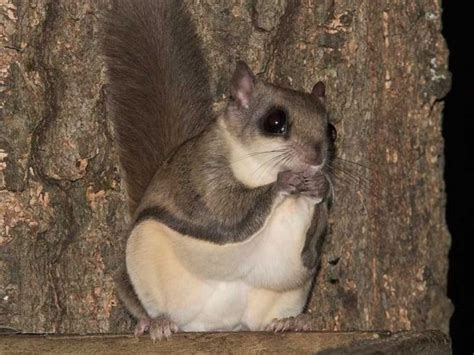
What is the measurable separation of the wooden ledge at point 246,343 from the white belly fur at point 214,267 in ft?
1.29

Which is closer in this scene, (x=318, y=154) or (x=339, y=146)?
(x=318, y=154)

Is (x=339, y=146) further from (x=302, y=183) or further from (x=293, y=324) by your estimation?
(x=293, y=324)

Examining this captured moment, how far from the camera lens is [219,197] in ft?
11.6

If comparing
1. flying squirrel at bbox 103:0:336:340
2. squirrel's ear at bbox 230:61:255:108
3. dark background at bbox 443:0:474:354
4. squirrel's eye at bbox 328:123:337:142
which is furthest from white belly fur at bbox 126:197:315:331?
dark background at bbox 443:0:474:354

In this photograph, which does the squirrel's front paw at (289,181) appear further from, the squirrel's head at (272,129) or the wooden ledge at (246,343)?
the wooden ledge at (246,343)

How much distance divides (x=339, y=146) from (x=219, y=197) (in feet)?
1.82

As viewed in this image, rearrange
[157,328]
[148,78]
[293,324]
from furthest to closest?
[148,78] < [293,324] < [157,328]

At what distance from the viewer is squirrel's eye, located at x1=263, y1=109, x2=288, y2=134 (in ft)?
11.6

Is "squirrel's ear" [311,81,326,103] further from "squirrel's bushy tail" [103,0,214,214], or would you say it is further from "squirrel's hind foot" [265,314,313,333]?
"squirrel's hind foot" [265,314,313,333]

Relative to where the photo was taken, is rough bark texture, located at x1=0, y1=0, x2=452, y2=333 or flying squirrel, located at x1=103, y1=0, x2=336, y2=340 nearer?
flying squirrel, located at x1=103, y1=0, x2=336, y2=340

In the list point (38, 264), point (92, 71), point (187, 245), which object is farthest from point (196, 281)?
point (92, 71)

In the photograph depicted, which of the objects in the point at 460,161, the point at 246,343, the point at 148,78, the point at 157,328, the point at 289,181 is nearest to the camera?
the point at 246,343

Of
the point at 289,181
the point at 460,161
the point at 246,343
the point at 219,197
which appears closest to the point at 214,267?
the point at 219,197

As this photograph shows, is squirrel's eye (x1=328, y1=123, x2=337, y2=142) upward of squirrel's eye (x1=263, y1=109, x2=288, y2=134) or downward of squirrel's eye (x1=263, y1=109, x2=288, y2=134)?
downward
